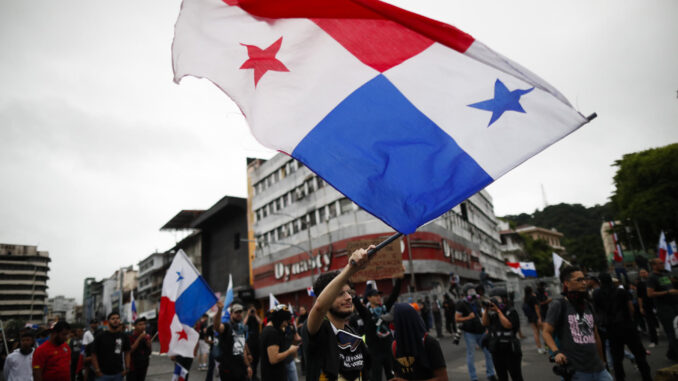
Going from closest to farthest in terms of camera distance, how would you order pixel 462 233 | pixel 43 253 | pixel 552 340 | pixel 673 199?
pixel 552 340, pixel 673 199, pixel 462 233, pixel 43 253

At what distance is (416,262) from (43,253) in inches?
5265

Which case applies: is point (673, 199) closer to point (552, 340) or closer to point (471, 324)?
point (471, 324)

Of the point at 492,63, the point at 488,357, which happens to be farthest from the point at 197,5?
the point at 488,357

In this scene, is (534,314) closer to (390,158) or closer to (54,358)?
(390,158)

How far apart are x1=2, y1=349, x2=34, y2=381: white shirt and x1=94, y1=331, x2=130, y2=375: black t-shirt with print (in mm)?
1527

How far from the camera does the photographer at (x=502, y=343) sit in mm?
5959

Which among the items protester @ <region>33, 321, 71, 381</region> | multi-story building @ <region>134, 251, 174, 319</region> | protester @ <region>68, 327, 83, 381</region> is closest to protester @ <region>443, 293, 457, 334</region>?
protester @ <region>68, 327, 83, 381</region>

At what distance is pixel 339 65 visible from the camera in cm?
315

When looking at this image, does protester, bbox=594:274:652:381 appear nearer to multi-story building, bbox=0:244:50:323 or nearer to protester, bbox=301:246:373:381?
protester, bbox=301:246:373:381

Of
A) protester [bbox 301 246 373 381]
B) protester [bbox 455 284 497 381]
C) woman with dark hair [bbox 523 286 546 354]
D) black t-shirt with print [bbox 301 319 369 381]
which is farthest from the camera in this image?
woman with dark hair [bbox 523 286 546 354]

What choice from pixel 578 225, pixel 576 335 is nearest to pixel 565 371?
Result: pixel 576 335

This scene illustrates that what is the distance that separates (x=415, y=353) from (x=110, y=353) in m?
6.04

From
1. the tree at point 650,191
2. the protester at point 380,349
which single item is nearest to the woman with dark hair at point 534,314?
the protester at point 380,349

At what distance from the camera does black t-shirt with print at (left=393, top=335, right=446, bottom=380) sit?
3539mm
